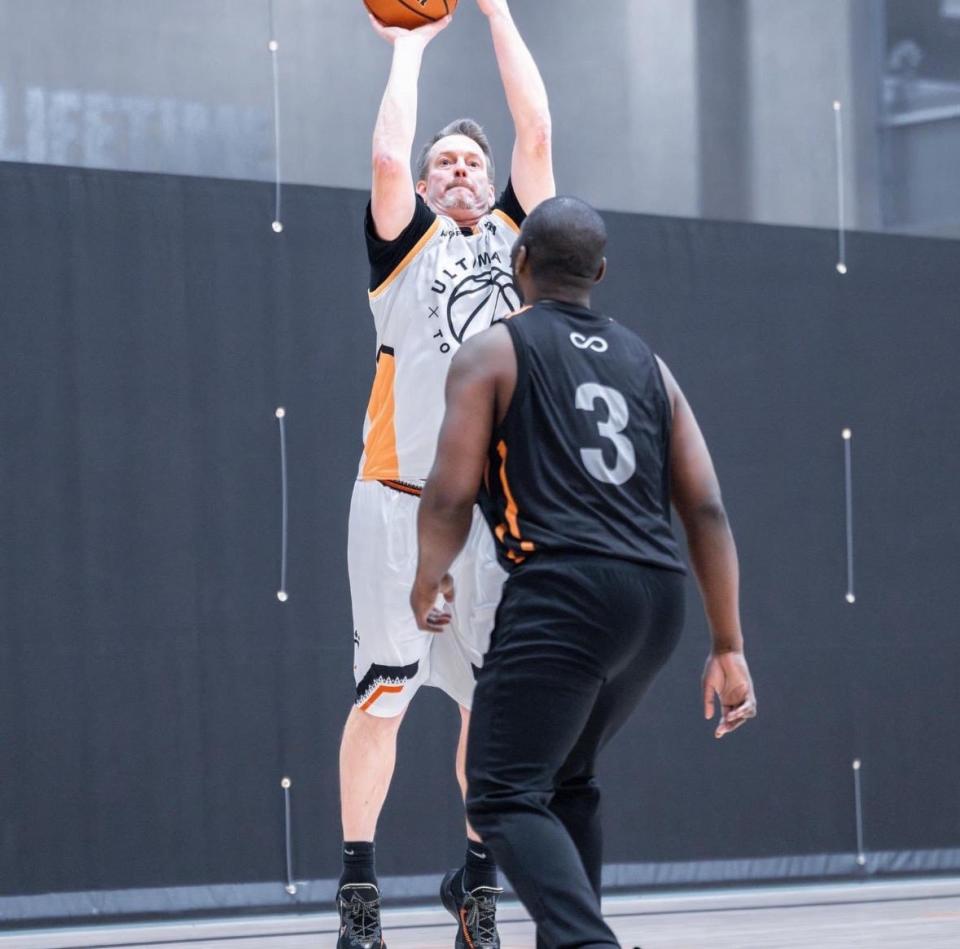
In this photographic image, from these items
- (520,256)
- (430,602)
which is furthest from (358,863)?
(520,256)

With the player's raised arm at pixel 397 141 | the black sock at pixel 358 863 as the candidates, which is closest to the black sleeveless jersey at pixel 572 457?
the player's raised arm at pixel 397 141

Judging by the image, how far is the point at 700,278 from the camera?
476cm

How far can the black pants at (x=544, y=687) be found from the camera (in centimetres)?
217

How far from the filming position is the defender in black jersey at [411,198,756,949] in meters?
2.21

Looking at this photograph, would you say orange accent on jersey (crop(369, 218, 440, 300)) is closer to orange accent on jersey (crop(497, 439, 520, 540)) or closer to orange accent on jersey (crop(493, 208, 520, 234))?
orange accent on jersey (crop(493, 208, 520, 234))

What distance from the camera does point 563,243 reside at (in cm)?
238

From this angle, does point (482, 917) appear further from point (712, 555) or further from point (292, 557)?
point (292, 557)

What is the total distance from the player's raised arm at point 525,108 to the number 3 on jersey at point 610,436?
1.01m

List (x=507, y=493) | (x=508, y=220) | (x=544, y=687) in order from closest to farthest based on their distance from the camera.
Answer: (x=544, y=687), (x=507, y=493), (x=508, y=220)

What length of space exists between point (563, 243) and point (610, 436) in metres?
0.33

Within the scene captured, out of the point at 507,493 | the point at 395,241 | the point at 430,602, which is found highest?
the point at 395,241

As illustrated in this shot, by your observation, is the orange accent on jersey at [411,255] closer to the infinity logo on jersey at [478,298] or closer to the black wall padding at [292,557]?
the infinity logo on jersey at [478,298]

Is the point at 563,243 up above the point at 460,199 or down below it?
below

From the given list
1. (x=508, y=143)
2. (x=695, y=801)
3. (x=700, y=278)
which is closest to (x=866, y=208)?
(x=700, y=278)
